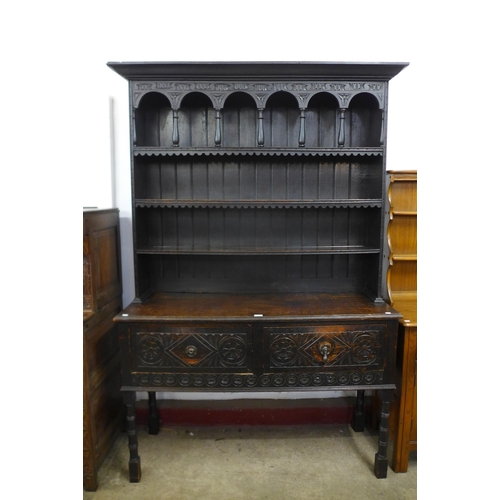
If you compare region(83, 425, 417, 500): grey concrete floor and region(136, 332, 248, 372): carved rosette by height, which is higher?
region(136, 332, 248, 372): carved rosette

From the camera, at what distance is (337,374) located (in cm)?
204

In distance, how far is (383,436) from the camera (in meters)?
2.11

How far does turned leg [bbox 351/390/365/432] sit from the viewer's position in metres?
2.53

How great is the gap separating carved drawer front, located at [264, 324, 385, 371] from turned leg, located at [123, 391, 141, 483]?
0.79 meters

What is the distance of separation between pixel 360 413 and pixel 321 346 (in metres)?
0.86

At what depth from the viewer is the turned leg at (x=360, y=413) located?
99.4 inches

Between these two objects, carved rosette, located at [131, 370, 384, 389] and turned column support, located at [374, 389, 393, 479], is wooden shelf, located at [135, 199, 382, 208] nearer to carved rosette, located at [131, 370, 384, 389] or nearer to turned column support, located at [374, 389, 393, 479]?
carved rosette, located at [131, 370, 384, 389]

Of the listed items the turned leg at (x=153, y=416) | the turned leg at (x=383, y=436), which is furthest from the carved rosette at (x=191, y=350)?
the turned leg at (x=383, y=436)

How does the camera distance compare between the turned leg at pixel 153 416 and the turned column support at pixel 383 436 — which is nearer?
the turned column support at pixel 383 436

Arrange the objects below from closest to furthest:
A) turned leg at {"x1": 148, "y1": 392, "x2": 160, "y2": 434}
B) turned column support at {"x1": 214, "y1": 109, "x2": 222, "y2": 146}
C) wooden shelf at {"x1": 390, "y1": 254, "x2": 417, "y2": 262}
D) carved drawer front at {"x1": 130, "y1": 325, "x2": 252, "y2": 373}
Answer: carved drawer front at {"x1": 130, "y1": 325, "x2": 252, "y2": 373}, turned column support at {"x1": 214, "y1": 109, "x2": 222, "y2": 146}, wooden shelf at {"x1": 390, "y1": 254, "x2": 417, "y2": 262}, turned leg at {"x1": 148, "y1": 392, "x2": 160, "y2": 434}

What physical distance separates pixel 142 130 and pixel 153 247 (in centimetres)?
72

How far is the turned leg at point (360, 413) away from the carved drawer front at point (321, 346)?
64 cm

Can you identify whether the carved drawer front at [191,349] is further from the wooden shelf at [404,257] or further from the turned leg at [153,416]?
the wooden shelf at [404,257]

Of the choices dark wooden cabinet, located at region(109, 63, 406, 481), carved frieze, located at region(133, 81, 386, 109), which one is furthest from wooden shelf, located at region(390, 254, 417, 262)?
carved frieze, located at region(133, 81, 386, 109)
